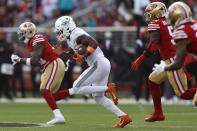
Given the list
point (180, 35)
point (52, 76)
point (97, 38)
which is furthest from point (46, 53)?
point (97, 38)

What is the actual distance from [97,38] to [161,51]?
8428mm

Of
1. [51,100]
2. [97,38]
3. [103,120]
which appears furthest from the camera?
[97,38]

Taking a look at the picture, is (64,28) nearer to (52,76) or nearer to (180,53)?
(52,76)

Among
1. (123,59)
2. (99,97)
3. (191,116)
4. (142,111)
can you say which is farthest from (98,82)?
(123,59)

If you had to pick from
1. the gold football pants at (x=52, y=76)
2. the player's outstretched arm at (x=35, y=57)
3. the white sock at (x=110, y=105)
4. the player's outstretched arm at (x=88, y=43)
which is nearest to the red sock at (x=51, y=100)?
the gold football pants at (x=52, y=76)

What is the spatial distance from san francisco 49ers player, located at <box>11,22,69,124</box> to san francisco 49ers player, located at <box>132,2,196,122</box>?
4.93 ft

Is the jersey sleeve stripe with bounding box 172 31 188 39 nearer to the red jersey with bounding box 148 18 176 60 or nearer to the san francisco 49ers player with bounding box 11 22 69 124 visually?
the red jersey with bounding box 148 18 176 60

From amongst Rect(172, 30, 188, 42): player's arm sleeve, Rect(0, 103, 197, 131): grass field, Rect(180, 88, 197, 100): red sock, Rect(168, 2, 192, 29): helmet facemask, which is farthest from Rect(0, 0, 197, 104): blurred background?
Rect(172, 30, 188, 42): player's arm sleeve

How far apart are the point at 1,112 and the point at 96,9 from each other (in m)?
10.7

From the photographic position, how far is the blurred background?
1805 centimetres

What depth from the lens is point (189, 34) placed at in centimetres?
841

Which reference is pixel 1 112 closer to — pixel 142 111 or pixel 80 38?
pixel 142 111

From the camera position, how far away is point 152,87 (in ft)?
34.7

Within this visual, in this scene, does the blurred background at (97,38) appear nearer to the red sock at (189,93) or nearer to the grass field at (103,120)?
the grass field at (103,120)
